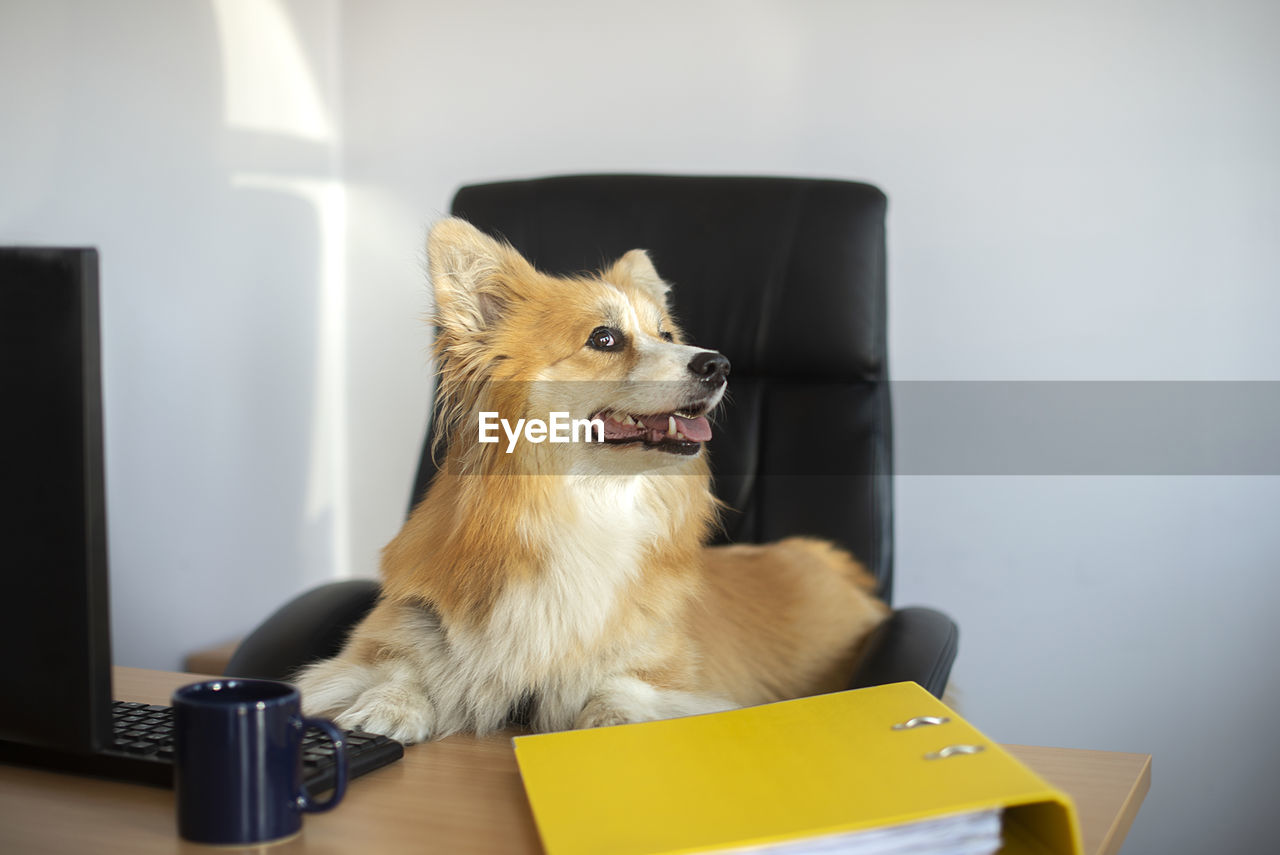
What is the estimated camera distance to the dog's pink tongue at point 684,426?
1.12m

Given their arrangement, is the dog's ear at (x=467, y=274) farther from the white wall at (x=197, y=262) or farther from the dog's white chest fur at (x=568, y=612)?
the white wall at (x=197, y=262)

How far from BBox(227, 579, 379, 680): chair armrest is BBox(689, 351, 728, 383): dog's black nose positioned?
0.62 metres

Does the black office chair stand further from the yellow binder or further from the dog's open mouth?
the yellow binder

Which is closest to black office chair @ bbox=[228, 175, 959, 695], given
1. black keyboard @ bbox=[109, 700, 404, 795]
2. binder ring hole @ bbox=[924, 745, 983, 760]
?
black keyboard @ bbox=[109, 700, 404, 795]

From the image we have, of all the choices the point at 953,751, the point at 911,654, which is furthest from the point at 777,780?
the point at 911,654

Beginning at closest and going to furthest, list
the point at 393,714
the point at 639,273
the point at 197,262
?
1. the point at 393,714
2. the point at 639,273
3. the point at 197,262

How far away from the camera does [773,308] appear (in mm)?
1711

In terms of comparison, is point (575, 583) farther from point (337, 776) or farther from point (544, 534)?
point (337, 776)

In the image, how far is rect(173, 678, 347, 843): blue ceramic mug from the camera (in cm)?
64

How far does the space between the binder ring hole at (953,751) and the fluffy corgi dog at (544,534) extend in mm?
396

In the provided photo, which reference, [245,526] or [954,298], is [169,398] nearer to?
[245,526]

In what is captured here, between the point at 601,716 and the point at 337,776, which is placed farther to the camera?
the point at 601,716

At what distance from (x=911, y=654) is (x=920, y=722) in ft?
1.48

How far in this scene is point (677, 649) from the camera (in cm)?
117
